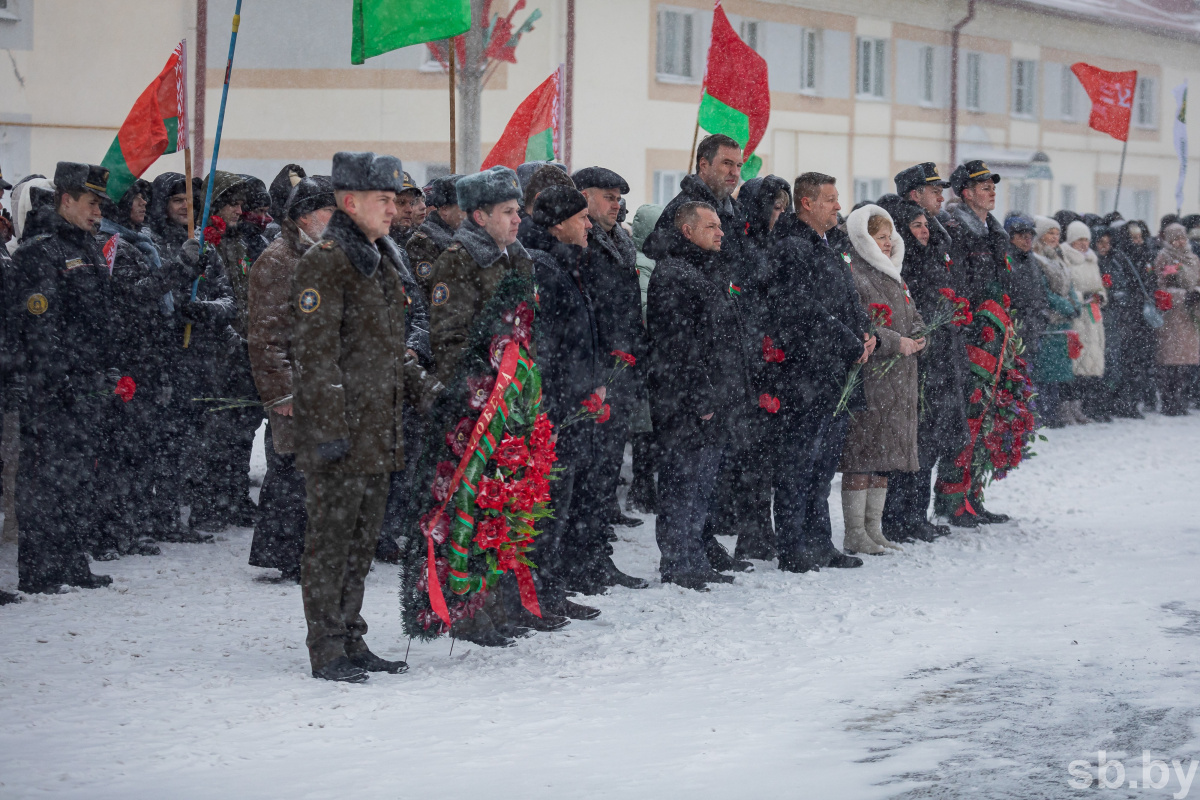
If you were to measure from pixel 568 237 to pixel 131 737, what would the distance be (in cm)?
317

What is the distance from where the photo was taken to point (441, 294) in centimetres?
598

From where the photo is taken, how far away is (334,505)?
17.8ft

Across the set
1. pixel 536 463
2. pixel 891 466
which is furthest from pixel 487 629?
pixel 891 466

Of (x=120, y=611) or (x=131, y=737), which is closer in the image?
(x=131, y=737)

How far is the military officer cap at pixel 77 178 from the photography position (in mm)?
7016

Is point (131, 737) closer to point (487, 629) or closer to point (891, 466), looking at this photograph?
point (487, 629)

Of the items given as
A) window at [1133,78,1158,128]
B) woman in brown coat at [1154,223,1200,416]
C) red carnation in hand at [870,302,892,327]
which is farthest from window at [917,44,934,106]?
red carnation in hand at [870,302,892,327]

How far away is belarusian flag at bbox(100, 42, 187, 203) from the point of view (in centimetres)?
828


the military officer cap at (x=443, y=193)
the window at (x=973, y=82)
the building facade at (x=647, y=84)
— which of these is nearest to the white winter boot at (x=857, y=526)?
the military officer cap at (x=443, y=193)

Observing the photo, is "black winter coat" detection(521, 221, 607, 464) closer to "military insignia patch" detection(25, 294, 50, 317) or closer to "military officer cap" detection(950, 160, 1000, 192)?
"military insignia patch" detection(25, 294, 50, 317)

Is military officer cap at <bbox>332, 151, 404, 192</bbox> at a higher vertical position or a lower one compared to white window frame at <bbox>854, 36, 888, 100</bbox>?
lower

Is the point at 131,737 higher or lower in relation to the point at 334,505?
lower

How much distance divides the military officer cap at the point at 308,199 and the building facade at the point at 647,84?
14271 mm

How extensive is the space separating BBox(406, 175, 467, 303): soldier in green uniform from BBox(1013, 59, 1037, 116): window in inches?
937
